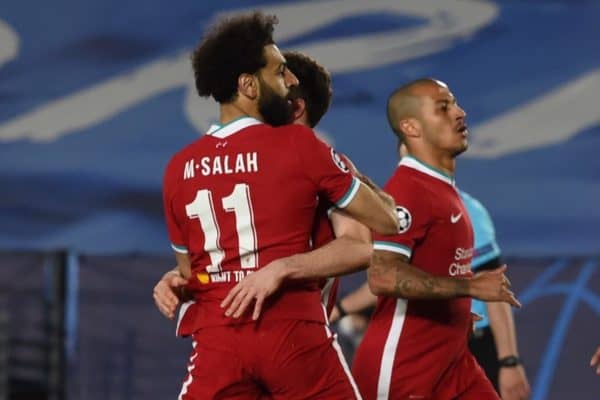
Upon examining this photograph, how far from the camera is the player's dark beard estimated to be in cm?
397

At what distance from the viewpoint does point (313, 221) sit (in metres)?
3.97

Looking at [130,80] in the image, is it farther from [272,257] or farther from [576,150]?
[272,257]

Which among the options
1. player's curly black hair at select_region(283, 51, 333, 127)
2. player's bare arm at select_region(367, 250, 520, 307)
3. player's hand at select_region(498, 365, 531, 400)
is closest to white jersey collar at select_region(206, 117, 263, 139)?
player's curly black hair at select_region(283, 51, 333, 127)

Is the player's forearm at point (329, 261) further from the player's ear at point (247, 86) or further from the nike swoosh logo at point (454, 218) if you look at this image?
the nike swoosh logo at point (454, 218)

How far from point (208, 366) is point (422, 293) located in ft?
2.84

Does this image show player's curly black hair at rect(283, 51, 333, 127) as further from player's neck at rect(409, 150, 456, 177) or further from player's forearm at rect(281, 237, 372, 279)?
player's forearm at rect(281, 237, 372, 279)

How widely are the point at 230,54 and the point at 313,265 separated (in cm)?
67

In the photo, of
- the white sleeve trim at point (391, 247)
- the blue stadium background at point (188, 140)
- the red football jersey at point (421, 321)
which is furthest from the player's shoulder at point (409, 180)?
the blue stadium background at point (188, 140)

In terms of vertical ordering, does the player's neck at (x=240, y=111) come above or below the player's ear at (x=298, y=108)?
below

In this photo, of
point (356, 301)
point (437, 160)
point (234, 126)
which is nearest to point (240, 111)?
point (234, 126)

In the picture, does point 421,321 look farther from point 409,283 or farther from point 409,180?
point 409,180

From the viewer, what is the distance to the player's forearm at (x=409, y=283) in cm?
437

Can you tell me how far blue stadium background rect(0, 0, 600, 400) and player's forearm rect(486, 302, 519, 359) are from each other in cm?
206

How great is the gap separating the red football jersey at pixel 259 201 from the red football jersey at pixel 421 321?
2.31ft
